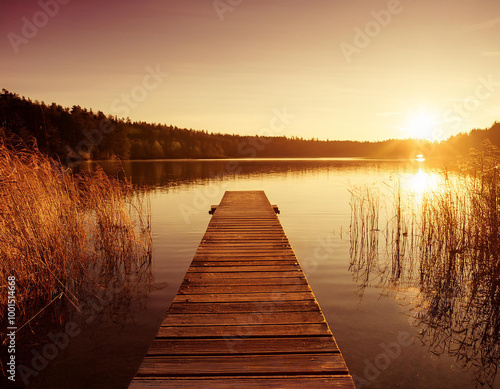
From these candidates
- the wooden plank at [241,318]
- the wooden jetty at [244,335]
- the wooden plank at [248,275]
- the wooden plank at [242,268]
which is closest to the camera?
the wooden jetty at [244,335]

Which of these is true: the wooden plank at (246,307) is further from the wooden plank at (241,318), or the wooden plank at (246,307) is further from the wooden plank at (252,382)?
the wooden plank at (252,382)

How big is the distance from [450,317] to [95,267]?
643 cm

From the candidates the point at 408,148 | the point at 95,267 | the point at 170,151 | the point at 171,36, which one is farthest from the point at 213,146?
the point at 95,267

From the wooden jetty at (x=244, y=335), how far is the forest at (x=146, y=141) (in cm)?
782

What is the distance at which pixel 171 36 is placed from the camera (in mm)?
15883

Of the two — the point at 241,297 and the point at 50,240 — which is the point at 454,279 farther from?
the point at 50,240

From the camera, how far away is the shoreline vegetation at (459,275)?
14.7 ft

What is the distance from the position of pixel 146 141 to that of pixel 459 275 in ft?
240

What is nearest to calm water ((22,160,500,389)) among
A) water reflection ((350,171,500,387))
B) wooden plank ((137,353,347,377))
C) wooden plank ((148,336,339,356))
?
water reflection ((350,171,500,387))

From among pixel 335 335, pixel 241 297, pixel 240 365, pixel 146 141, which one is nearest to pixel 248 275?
pixel 241 297

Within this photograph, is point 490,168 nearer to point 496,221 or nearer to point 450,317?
point 496,221

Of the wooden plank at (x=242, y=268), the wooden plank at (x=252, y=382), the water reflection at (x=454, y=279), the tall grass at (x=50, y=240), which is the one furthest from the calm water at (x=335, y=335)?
the wooden plank at (x=252, y=382)

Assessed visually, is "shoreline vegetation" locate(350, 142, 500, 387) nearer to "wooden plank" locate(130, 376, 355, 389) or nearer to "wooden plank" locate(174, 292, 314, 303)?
"wooden plank" locate(174, 292, 314, 303)

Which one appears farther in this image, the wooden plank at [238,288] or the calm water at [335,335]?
the wooden plank at [238,288]
